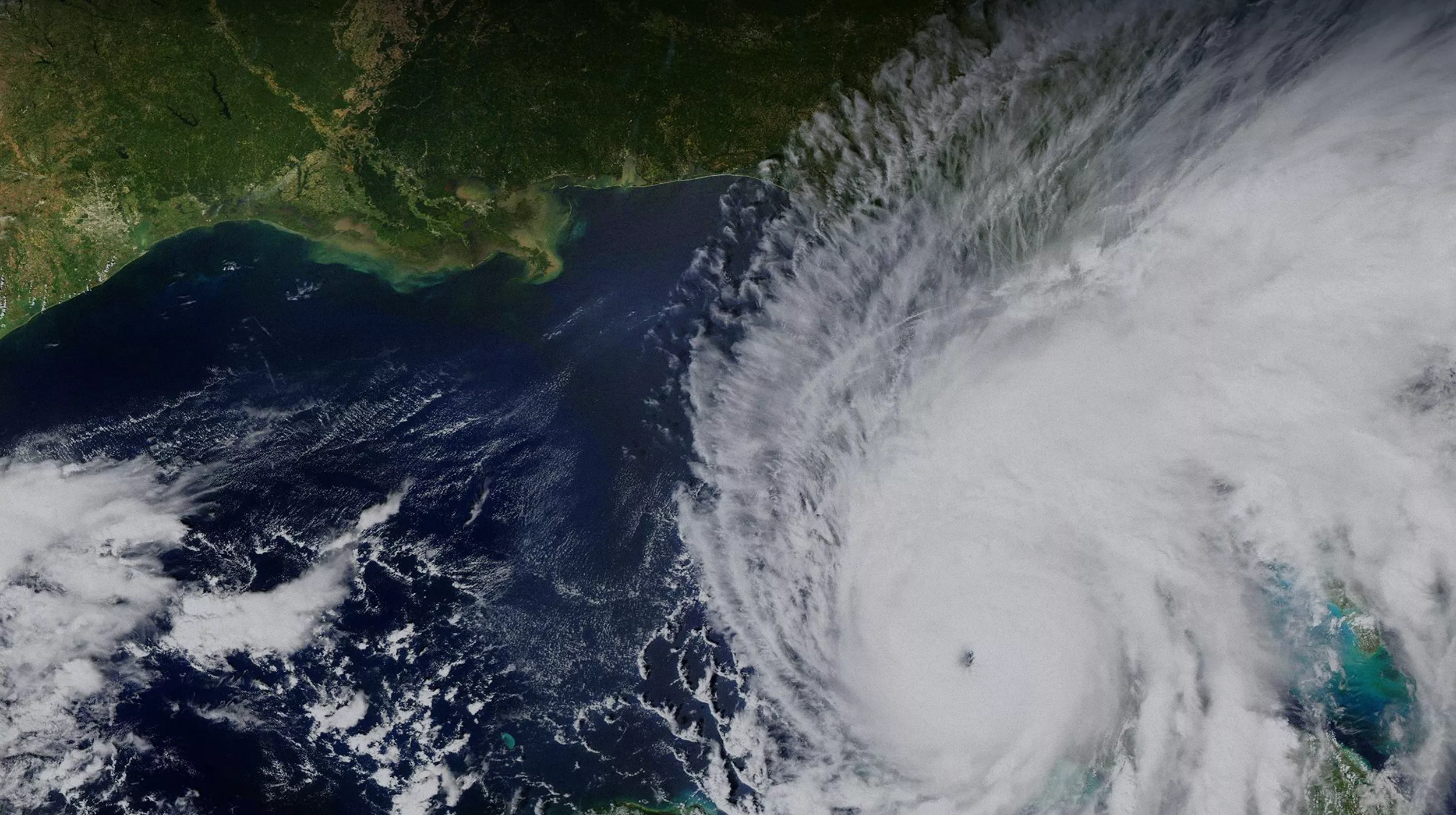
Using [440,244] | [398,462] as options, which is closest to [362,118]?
[440,244]

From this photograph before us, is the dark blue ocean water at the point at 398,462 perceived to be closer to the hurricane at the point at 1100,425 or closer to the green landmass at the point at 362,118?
the green landmass at the point at 362,118

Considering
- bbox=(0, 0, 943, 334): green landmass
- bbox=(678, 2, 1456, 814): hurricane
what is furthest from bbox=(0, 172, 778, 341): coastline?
bbox=(678, 2, 1456, 814): hurricane

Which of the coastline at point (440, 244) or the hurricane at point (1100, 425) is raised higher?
the coastline at point (440, 244)

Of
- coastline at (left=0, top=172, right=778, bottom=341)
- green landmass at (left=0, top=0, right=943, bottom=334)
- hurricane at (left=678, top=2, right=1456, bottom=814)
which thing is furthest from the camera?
coastline at (left=0, top=172, right=778, bottom=341)

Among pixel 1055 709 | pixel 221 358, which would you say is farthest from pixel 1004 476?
pixel 221 358

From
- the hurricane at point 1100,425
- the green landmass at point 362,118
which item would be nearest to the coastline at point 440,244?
the green landmass at point 362,118

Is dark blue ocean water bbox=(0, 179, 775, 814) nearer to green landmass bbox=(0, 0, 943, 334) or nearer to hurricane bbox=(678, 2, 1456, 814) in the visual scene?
green landmass bbox=(0, 0, 943, 334)

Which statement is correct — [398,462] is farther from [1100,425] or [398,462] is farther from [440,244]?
[1100,425]
